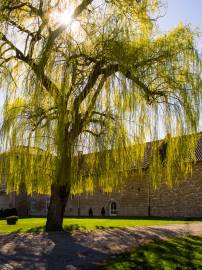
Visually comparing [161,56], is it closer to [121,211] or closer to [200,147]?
[200,147]

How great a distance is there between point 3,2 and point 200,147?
60.5 feet

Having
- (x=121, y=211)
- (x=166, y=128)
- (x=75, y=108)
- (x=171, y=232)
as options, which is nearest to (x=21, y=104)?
(x=75, y=108)

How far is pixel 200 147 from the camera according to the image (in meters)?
28.7

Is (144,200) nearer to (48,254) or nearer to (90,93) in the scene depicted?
(90,93)

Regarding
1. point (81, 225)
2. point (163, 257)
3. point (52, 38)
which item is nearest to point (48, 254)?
point (163, 257)

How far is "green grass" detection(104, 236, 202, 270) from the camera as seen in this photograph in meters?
9.45

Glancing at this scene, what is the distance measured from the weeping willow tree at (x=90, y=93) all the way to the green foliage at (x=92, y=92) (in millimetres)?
34

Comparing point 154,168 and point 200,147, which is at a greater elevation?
point 200,147

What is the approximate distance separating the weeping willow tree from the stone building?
11.6 meters

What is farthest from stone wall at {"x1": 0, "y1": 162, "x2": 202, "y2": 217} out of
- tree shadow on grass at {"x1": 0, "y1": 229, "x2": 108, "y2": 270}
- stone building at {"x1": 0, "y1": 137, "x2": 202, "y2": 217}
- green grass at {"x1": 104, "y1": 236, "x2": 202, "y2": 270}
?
tree shadow on grass at {"x1": 0, "y1": 229, "x2": 108, "y2": 270}

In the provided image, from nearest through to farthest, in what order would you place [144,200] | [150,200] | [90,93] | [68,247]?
1. [68,247]
2. [90,93]
3. [150,200]
4. [144,200]

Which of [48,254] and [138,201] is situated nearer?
[48,254]

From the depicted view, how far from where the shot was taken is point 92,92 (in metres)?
13.5

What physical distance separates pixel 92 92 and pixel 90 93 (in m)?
0.10
